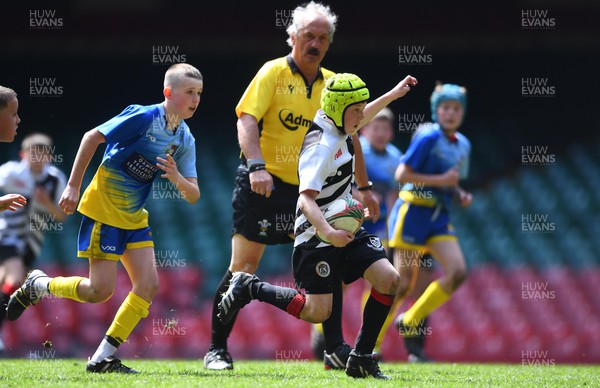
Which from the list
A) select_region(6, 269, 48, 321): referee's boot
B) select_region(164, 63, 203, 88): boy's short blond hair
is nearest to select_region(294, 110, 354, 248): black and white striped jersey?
select_region(164, 63, 203, 88): boy's short blond hair

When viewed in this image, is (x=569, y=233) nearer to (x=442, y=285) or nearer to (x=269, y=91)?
(x=442, y=285)

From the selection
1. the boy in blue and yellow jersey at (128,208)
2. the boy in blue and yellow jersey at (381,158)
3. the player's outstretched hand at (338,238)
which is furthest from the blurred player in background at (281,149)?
the boy in blue and yellow jersey at (381,158)

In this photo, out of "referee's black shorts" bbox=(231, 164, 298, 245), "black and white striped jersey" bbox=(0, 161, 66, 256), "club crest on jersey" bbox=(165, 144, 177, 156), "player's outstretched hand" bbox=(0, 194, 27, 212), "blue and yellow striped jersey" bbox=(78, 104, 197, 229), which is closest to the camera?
"player's outstretched hand" bbox=(0, 194, 27, 212)

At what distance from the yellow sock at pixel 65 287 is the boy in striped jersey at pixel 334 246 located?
47.1 inches

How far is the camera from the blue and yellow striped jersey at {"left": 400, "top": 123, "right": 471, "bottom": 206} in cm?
814

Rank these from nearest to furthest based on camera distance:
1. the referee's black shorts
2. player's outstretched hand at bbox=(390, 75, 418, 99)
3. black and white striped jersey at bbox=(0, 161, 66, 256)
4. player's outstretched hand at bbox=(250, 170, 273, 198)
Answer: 1. player's outstretched hand at bbox=(390, 75, 418, 99)
2. player's outstretched hand at bbox=(250, 170, 273, 198)
3. the referee's black shorts
4. black and white striped jersey at bbox=(0, 161, 66, 256)

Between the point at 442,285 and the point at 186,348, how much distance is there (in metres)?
4.19

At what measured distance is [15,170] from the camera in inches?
375

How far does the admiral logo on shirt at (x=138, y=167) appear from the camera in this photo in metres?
5.84

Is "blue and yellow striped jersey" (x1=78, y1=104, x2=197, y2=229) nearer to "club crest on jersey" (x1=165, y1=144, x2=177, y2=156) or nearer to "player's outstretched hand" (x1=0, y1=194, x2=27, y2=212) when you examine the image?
"club crest on jersey" (x1=165, y1=144, x2=177, y2=156)

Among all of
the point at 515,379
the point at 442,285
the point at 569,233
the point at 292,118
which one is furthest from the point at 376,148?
the point at 569,233

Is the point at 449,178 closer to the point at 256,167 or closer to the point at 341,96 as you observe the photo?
the point at 256,167

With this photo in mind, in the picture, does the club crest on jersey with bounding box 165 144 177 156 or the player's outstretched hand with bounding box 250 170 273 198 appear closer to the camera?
the player's outstretched hand with bounding box 250 170 273 198

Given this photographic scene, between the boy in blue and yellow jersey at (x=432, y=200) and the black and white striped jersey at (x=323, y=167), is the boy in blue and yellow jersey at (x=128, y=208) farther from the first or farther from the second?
the boy in blue and yellow jersey at (x=432, y=200)
